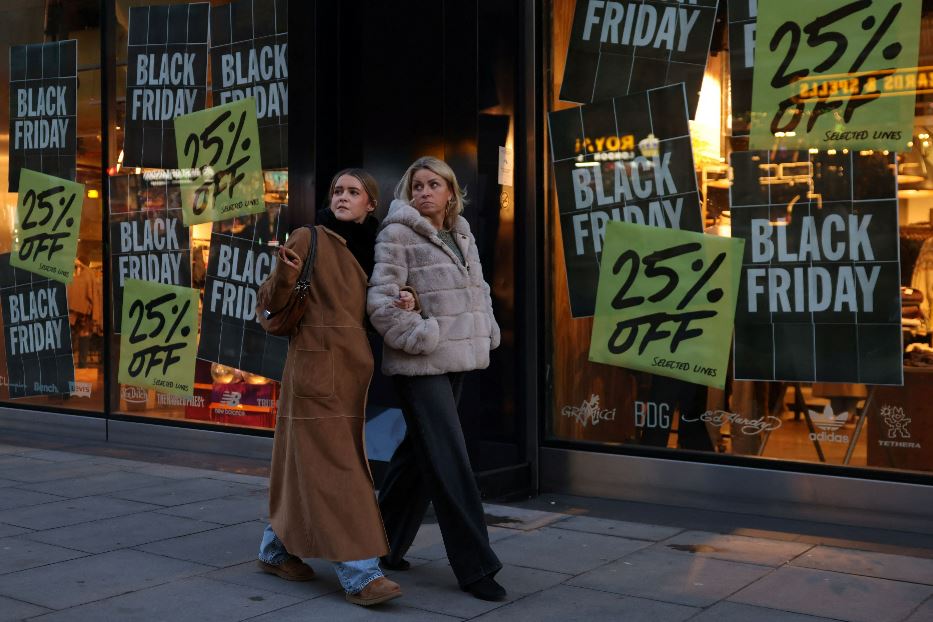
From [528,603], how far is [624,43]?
3.69 m

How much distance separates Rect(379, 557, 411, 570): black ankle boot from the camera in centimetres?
503

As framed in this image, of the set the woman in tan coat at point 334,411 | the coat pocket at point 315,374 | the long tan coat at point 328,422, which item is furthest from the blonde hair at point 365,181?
the coat pocket at point 315,374

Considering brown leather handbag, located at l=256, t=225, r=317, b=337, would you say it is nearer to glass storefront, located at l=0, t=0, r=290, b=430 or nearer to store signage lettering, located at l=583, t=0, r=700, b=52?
store signage lettering, located at l=583, t=0, r=700, b=52

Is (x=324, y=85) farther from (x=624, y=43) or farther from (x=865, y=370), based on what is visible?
(x=865, y=370)

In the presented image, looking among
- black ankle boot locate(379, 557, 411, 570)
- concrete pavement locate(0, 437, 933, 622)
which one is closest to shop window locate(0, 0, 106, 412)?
concrete pavement locate(0, 437, 933, 622)

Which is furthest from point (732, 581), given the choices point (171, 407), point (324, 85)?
point (171, 407)

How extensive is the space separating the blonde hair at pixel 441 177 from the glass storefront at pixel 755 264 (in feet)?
6.99

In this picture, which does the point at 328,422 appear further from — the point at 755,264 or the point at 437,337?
the point at 755,264

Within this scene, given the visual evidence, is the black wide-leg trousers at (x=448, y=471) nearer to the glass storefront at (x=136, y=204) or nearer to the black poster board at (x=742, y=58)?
the black poster board at (x=742, y=58)

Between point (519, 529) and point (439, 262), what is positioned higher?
Result: point (439, 262)

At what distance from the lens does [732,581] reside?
16.0 ft

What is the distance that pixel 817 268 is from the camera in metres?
6.14

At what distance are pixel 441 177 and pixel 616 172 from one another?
2.29 meters

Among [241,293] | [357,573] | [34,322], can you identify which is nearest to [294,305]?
[357,573]
